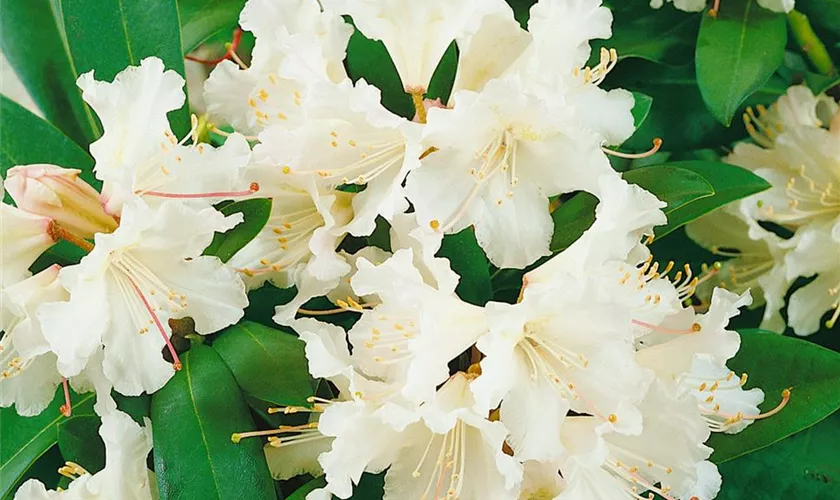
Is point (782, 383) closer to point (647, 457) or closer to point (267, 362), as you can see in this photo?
point (647, 457)

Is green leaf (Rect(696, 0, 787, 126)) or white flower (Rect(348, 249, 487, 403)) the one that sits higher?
white flower (Rect(348, 249, 487, 403))

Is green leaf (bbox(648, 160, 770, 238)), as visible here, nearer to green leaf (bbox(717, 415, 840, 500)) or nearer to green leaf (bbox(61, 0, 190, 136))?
green leaf (bbox(717, 415, 840, 500))

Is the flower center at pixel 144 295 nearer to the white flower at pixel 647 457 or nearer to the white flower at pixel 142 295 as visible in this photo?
the white flower at pixel 142 295

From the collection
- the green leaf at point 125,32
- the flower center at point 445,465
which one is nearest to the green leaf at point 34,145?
the green leaf at point 125,32

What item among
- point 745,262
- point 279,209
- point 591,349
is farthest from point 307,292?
point 745,262

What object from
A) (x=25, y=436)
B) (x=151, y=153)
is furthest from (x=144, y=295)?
(x=25, y=436)

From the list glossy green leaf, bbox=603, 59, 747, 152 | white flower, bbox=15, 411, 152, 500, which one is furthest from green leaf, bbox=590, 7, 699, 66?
white flower, bbox=15, 411, 152, 500
